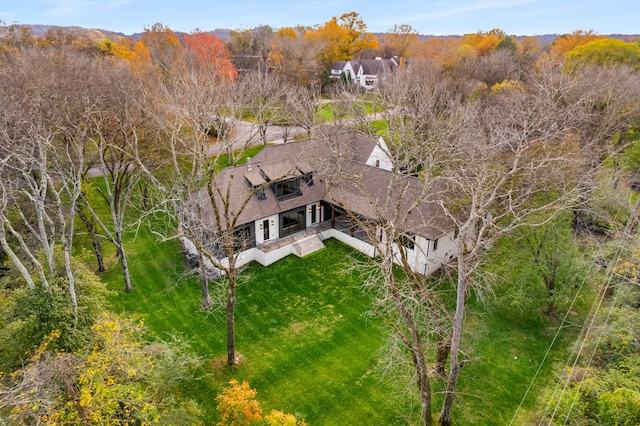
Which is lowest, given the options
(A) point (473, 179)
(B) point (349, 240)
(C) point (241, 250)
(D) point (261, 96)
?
(B) point (349, 240)

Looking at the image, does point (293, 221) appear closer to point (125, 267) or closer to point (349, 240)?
point (349, 240)

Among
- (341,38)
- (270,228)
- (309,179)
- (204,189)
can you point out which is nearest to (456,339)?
(270,228)

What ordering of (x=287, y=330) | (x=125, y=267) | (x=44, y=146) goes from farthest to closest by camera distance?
(x=125, y=267), (x=287, y=330), (x=44, y=146)

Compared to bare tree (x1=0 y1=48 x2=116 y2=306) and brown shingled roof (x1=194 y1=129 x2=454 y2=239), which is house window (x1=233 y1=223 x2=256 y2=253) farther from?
bare tree (x1=0 y1=48 x2=116 y2=306)

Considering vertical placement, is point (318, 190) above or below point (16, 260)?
below

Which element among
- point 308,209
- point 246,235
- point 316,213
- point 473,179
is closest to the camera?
point 473,179

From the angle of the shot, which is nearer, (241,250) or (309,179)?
(241,250)

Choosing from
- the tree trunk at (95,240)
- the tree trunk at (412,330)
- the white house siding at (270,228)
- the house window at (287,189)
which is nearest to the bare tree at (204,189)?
the white house siding at (270,228)

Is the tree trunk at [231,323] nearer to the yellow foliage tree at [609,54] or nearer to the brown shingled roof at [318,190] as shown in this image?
the brown shingled roof at [318,190]
